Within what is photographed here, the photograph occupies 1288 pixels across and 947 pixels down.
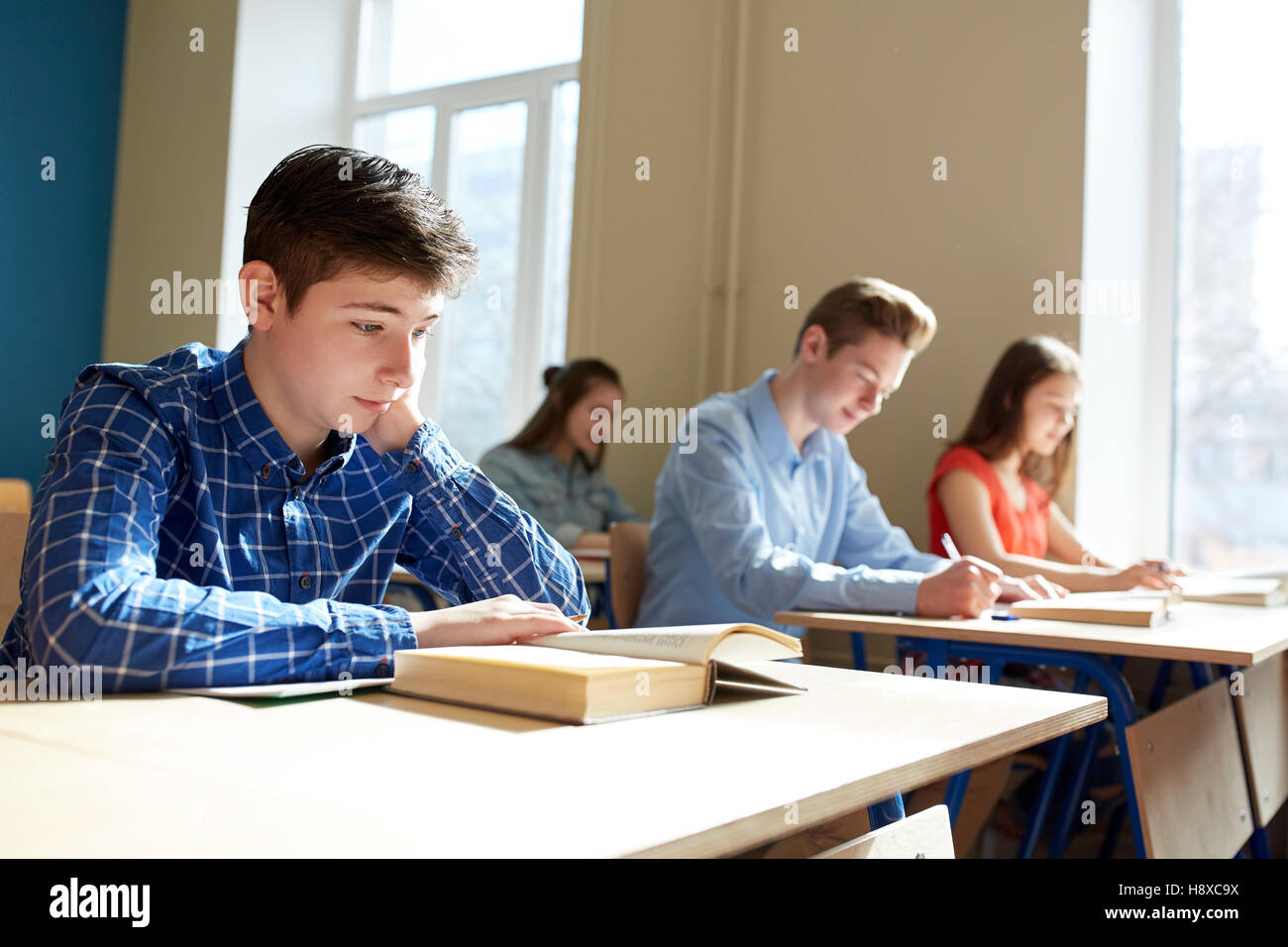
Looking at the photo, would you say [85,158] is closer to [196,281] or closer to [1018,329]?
[196,281]

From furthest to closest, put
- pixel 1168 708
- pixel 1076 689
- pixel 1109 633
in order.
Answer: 1. pixel 1076 689
2. pixel 1168 708
3. pixel 1109 633

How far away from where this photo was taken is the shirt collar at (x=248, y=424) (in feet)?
3.73

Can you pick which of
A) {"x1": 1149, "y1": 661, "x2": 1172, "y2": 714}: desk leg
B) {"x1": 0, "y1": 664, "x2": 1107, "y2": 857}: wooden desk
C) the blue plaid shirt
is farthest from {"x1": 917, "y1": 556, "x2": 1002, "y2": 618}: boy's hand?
{"x1": 1149, "y1": 661, "x2": 1172, "y2": 714}: desk leg

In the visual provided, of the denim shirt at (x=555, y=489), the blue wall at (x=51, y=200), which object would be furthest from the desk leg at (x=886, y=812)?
the blue wall at (x=51, y=200)

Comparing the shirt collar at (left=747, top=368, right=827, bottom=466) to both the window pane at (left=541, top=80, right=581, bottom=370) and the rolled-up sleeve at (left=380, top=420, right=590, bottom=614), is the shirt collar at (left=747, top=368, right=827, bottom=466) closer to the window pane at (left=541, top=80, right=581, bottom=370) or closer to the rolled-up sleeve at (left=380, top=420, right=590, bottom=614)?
the rolled-up sleeve at (left=380, top=420, right=590, bottom=614)

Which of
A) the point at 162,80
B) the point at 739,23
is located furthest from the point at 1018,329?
the point at 162,80

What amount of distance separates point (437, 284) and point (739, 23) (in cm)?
281

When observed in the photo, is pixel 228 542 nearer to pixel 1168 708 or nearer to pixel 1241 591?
pixel 1168 708

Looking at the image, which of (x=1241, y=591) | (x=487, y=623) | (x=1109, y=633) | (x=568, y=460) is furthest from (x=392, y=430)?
(x=568, y=460)

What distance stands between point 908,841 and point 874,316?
1.53m

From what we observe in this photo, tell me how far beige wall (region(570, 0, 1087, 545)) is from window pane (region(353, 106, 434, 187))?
1.33 meters

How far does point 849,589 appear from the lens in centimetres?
190

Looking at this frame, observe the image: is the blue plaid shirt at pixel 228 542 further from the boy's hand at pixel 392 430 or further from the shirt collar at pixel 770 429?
the shirt collar at pixel 770 429

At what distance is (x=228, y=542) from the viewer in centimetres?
113
